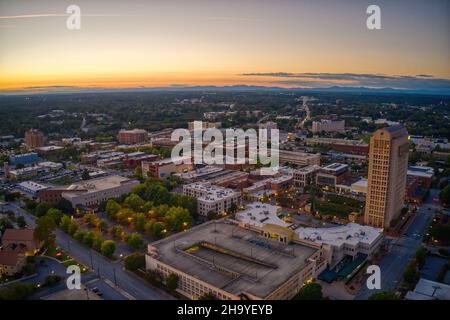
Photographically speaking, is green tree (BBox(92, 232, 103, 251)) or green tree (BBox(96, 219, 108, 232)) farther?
green tree (BBox(96, 219, 108, 232))

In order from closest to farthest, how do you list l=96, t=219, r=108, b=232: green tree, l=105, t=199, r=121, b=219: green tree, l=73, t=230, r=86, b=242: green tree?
l=73, t=230, r=86, b=242: green tree
l=96, t=219, r=108, b=232: green tree
l=105, t=199, r=121, b=219: green tree

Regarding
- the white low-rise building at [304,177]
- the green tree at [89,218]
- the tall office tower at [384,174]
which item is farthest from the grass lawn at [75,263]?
the white low-rise building at [304,177]

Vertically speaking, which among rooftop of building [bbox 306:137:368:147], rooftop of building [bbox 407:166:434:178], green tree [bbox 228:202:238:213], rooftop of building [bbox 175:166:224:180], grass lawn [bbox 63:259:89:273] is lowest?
grass lawn [bbox 63:259:89:273]

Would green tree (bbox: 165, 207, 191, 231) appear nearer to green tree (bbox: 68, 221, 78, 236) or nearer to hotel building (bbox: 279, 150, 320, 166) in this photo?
green tree (bbox: 68, 221, 78, 236)

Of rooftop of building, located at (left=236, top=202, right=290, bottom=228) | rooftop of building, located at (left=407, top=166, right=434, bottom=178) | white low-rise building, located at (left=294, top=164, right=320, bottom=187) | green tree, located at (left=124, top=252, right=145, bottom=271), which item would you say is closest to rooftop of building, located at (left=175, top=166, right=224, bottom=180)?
white low-rise building, located at (left=294, top=164, right=320, bottom=187)

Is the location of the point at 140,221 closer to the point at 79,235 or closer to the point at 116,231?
the point at 116,231

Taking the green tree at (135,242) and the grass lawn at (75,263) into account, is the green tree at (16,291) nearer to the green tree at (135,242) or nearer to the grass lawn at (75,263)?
the grass lawn at (75,263)
